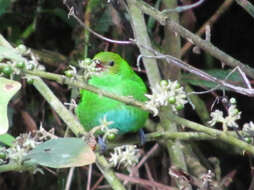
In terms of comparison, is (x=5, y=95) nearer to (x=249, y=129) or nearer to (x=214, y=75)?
(x=249, y=129)

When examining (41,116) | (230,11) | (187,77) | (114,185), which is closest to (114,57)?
(187,77)

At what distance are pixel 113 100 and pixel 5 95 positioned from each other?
1.54 m

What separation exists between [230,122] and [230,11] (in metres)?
2.40

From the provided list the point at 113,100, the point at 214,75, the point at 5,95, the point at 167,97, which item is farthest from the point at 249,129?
the point at 214,75

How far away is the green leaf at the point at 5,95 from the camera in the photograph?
1192mm

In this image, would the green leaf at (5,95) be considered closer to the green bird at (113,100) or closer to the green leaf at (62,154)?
the green leaf at (62,154)

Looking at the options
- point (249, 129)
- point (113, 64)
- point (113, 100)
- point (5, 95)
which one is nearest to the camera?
point (5, 95)

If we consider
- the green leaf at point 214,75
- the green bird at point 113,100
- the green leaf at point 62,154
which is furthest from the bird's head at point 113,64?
the green leaf at point 62,154

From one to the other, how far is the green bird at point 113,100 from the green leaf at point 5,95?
4.60ft

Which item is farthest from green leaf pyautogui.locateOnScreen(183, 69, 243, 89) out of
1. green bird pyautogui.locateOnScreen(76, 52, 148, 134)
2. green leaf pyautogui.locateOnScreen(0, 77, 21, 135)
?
green leaf pyautogui.locateOnScreen(0, 77, 21, 135)

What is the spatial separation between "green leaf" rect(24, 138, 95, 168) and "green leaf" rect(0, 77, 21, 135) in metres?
0.24

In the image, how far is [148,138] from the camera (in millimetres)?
1829

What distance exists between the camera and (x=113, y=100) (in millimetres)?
2740

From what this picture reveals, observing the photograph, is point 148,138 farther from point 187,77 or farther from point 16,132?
point 16,132
